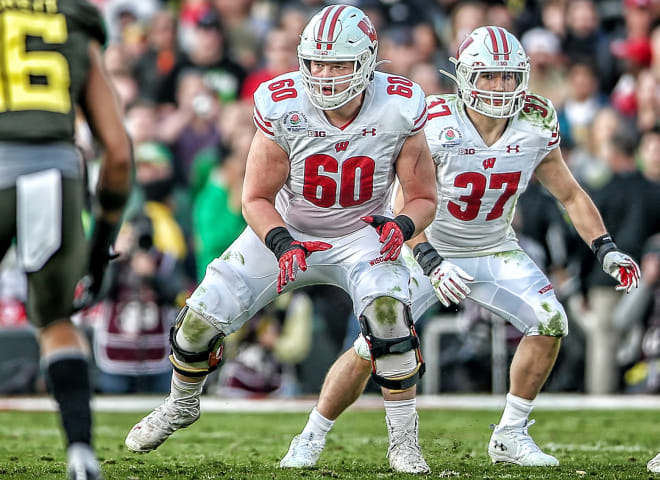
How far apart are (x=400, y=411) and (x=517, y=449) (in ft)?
2.31

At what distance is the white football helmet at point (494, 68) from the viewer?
5699 mm

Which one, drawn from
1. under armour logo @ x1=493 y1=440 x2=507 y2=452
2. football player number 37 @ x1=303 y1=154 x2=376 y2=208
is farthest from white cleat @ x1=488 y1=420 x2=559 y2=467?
football player number 37 @ x1=303 y1=154 x2=376 y2=208

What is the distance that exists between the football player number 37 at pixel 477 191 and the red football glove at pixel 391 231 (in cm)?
85

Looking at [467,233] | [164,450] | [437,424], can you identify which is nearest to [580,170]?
[437,424]

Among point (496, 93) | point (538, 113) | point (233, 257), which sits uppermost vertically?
point (496, 93)

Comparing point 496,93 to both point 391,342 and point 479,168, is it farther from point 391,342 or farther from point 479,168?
point 391,342

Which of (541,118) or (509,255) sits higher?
(541,118)

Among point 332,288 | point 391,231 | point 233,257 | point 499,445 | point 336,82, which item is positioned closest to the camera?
point 391,231

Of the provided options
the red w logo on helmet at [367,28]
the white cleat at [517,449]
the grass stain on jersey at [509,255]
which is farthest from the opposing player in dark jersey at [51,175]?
the grass stain on jersey at [509,255]

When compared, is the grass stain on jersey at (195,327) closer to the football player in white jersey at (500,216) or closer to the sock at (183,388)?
the sock at (183,388)

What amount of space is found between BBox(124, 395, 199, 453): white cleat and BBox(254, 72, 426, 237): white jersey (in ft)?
3.12

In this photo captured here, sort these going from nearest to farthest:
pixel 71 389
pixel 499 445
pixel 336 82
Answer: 1. pixel 71 389
2. pixel 336 82
3. pixel 499 445

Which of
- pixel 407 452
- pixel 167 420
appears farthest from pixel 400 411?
pixel 167 420

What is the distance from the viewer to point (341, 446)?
21.2 feet
